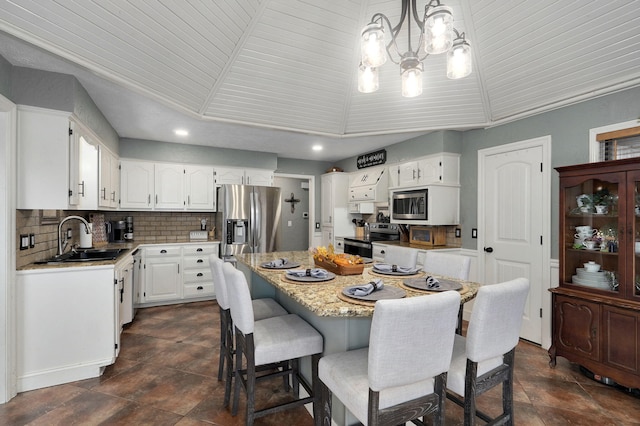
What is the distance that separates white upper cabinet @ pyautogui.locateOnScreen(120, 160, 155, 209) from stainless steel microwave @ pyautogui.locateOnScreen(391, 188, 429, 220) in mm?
3604

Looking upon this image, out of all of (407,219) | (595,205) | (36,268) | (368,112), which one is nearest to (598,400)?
(595,205)

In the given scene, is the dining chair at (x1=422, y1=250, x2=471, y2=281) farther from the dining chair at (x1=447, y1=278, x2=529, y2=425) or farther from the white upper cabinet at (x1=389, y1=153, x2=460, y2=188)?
the white upper cabinet at (x1=389, y1=153, x2=460, y2=188)

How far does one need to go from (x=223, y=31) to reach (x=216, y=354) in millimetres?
2880

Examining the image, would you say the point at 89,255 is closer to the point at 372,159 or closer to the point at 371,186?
the point at 371,186

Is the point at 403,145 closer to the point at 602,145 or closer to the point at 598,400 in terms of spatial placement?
the point at 602,145

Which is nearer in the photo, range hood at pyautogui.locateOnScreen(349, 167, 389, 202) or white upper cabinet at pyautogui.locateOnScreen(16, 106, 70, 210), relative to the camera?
white upper cabinet at pyautogui.locateOnScreen(16, 106, 70, 210)

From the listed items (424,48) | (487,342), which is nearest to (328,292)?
(487,342)

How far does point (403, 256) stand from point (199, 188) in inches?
136

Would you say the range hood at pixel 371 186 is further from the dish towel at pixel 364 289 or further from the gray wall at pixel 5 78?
the gray wall at pixel 5 78

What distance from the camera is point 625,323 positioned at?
237cm

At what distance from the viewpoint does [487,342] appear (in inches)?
58.9

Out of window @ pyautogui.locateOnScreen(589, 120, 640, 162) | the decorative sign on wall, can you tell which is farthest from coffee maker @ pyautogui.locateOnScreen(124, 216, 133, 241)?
window @ pyautogui.locateOnScreen(589, 120, 640, 162)

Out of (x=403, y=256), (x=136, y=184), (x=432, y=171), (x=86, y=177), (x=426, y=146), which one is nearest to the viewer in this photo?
(x=403, y=256)

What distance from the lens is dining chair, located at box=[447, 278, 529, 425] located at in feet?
4.80
